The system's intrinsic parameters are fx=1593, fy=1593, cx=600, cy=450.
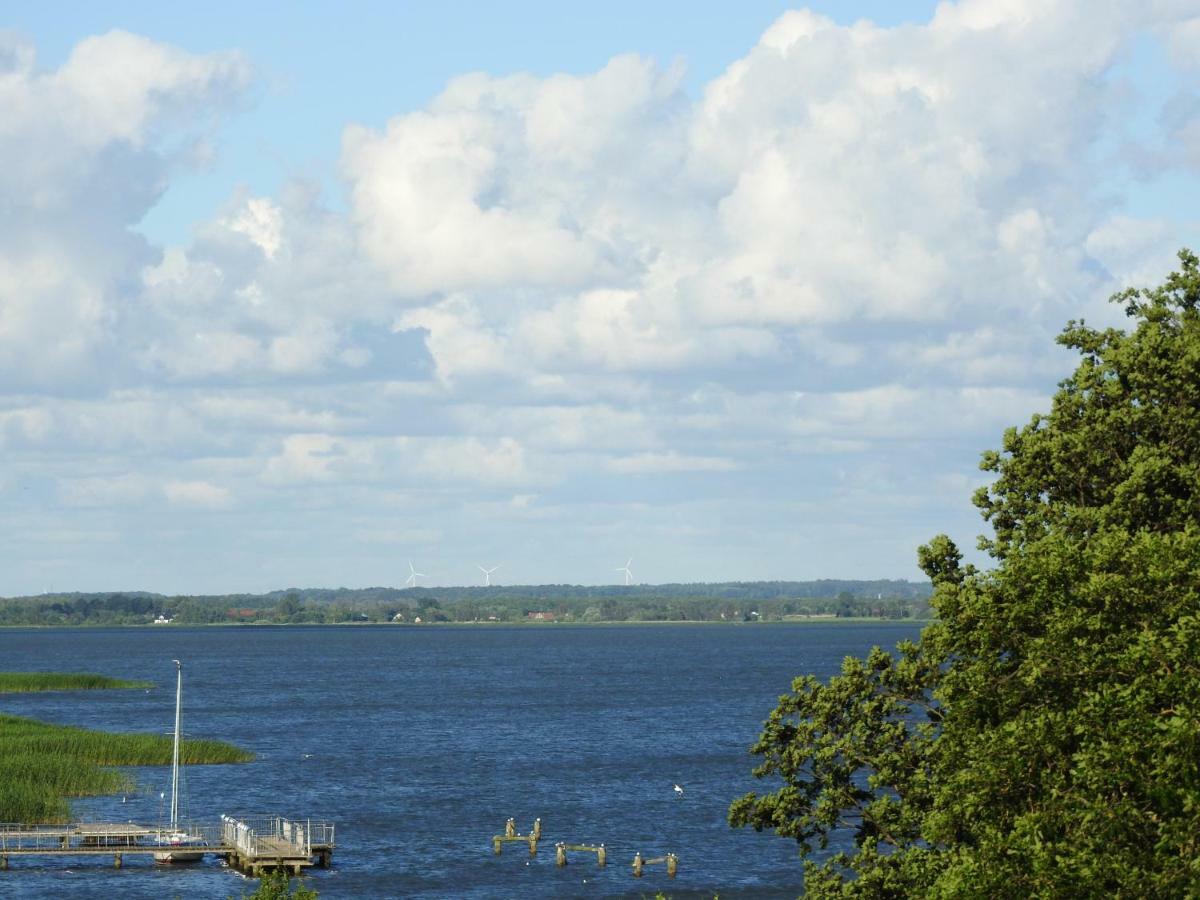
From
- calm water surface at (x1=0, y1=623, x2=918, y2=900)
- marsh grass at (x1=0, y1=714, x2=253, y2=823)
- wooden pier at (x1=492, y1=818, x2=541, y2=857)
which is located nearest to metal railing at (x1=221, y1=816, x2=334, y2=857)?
calm water surface at (x1=0, y1=623, x2=918, y2=900)

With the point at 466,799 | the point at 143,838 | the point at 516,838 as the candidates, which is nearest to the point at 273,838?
the point at 143,838

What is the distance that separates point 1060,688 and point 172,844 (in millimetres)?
66269

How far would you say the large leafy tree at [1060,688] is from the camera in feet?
97.9

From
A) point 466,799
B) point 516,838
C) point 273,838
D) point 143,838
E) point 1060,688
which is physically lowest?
point 466,799

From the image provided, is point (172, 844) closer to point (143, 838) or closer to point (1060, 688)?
point (143, 838)

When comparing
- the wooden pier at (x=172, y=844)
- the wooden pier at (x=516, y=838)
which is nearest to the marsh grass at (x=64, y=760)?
the wooden pier at (x=172, y=844)

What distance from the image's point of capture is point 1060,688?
3362cm

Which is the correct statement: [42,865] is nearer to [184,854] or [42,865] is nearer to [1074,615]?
[184,854]

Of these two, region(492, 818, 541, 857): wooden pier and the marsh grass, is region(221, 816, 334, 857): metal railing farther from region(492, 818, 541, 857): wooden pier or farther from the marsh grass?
the marsh grass

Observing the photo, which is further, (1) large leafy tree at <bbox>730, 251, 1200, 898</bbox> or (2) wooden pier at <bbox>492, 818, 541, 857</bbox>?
(2) wooden pier at <bbox>492, 818, 541, 857</bbox>

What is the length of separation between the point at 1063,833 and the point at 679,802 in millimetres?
81952

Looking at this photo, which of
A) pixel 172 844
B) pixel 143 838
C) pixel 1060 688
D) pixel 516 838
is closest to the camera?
pixel 1060 688

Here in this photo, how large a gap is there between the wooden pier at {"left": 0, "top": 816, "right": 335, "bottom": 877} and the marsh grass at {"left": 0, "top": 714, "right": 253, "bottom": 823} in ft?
21.9

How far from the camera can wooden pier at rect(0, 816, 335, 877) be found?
3349 inches
